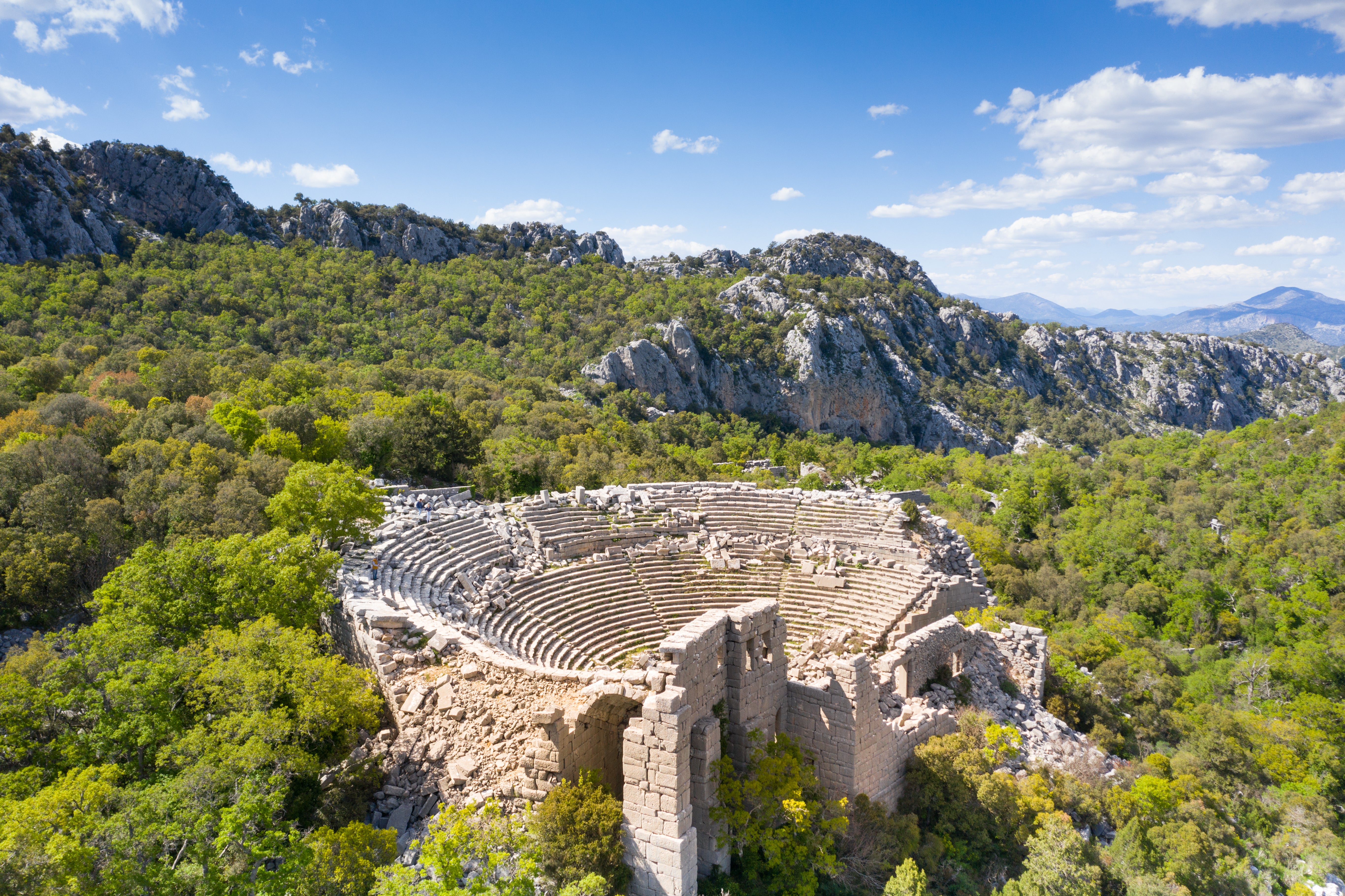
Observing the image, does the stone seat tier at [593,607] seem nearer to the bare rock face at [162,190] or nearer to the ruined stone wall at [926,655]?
the ruined stone wall at [926,655]

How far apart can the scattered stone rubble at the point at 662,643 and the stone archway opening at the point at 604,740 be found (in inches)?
1.3

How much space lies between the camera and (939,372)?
94062 millimetres

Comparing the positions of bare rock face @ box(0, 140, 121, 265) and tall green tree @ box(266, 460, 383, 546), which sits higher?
bare rock face @ box(0, 140, 121, 265)

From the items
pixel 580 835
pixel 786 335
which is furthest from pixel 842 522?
pixel 786 335

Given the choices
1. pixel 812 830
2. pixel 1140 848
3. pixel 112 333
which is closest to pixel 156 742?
pixel 812 830

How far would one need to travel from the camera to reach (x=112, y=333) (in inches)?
1742

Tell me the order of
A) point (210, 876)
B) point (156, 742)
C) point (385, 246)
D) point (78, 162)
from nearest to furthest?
point (210, 876) < point (156, 742) < point (78, 162) < point (385, 246)

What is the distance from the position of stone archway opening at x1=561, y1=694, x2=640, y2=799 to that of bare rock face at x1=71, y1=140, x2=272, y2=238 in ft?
249

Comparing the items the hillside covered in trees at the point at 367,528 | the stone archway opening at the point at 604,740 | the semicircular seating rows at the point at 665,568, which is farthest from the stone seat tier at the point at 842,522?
the stone archway opening at the point at 604,740

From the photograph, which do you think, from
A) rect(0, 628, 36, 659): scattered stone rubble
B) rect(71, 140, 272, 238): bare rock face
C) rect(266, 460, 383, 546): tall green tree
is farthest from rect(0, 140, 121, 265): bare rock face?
rect(266, 460, 383, 546): tall green tree

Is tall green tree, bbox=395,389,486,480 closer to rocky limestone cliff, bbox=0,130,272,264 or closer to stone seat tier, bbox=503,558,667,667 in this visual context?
stone seat tier, bbox=503,558,667,667

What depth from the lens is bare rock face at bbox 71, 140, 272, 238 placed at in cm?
6619

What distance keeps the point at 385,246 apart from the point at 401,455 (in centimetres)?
5630

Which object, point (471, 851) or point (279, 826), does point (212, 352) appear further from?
point (471, 851)
